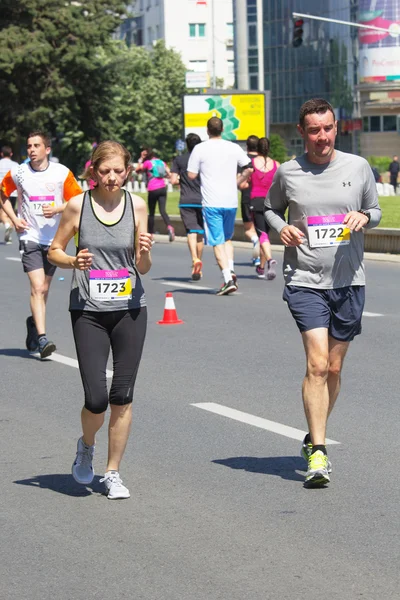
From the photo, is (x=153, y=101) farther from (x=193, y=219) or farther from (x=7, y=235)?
(x=193, y=219)

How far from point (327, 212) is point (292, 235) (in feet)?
0.72

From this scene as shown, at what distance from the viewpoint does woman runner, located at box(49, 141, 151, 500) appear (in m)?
6.57

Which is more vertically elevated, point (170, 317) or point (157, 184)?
point (157, 184)

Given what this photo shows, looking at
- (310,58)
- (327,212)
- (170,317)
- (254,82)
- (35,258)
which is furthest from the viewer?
(254,82)

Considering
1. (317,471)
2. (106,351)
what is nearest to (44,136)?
(106,351)

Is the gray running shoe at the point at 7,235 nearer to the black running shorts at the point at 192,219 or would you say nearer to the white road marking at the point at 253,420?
the black running shorts at the point at 192,219

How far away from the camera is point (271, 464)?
290 inches

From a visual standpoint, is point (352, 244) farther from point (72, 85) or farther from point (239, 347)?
point (72, 85)

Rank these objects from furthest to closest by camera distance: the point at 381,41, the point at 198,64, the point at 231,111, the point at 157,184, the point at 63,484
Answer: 1. the point at 198,64
2. the point at 381,41
3. the point at 231,111
4. the point at 157,184
5. the point at 63,484

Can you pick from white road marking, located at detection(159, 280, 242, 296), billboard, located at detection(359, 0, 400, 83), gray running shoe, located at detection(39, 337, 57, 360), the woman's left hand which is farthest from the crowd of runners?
billboard, located at detection(359, 0, 400, 83)

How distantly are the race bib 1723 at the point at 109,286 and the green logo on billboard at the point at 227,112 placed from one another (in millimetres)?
38431

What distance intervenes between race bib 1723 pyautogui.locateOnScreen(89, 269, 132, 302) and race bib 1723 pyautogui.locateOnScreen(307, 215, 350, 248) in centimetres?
96

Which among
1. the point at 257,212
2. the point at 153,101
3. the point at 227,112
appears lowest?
the point at 153,101

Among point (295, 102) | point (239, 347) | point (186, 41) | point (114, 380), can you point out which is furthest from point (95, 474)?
point (186, 41)
